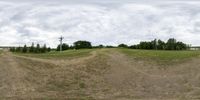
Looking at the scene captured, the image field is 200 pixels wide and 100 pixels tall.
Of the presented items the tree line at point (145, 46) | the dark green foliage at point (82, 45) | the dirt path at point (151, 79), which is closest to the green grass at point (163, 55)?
the dirt path at point (151, 79)

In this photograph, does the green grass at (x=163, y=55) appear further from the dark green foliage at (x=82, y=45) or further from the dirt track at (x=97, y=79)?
the dark green foliage at (x=82, y=45)

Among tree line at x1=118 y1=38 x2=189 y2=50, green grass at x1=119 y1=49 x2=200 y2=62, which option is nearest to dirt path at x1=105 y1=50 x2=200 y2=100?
green grass at x1=119 y1=49 x2=200 y2=62

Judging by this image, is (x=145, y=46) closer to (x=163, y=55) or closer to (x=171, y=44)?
(x=171, y=44)

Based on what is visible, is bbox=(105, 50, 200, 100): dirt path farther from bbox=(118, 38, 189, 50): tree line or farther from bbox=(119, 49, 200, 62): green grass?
bbox=(118, 38, 189, 50): tree line

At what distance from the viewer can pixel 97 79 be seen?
29.0 m

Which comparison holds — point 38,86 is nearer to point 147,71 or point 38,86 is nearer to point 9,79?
point 9,79

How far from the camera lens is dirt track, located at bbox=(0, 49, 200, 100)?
84.8 feet

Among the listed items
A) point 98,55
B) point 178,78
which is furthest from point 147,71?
point 98,55

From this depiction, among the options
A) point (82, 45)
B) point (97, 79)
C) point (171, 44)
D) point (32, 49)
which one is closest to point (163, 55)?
point (97, 79)

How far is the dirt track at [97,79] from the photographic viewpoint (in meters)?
25.9

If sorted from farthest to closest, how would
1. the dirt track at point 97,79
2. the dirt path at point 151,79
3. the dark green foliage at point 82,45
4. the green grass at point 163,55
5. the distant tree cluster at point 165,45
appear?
the dark green foliage at point 82,45, the distant tree cluster at point 165,45, the green grass at point 163,55, the dirt path at point 151,79, the dirt track at point 97,79

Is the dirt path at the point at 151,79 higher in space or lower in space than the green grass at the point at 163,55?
lower

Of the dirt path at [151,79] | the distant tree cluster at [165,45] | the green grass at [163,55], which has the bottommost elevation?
the dirt path at [151,79]

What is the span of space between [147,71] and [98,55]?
4.31 meters
